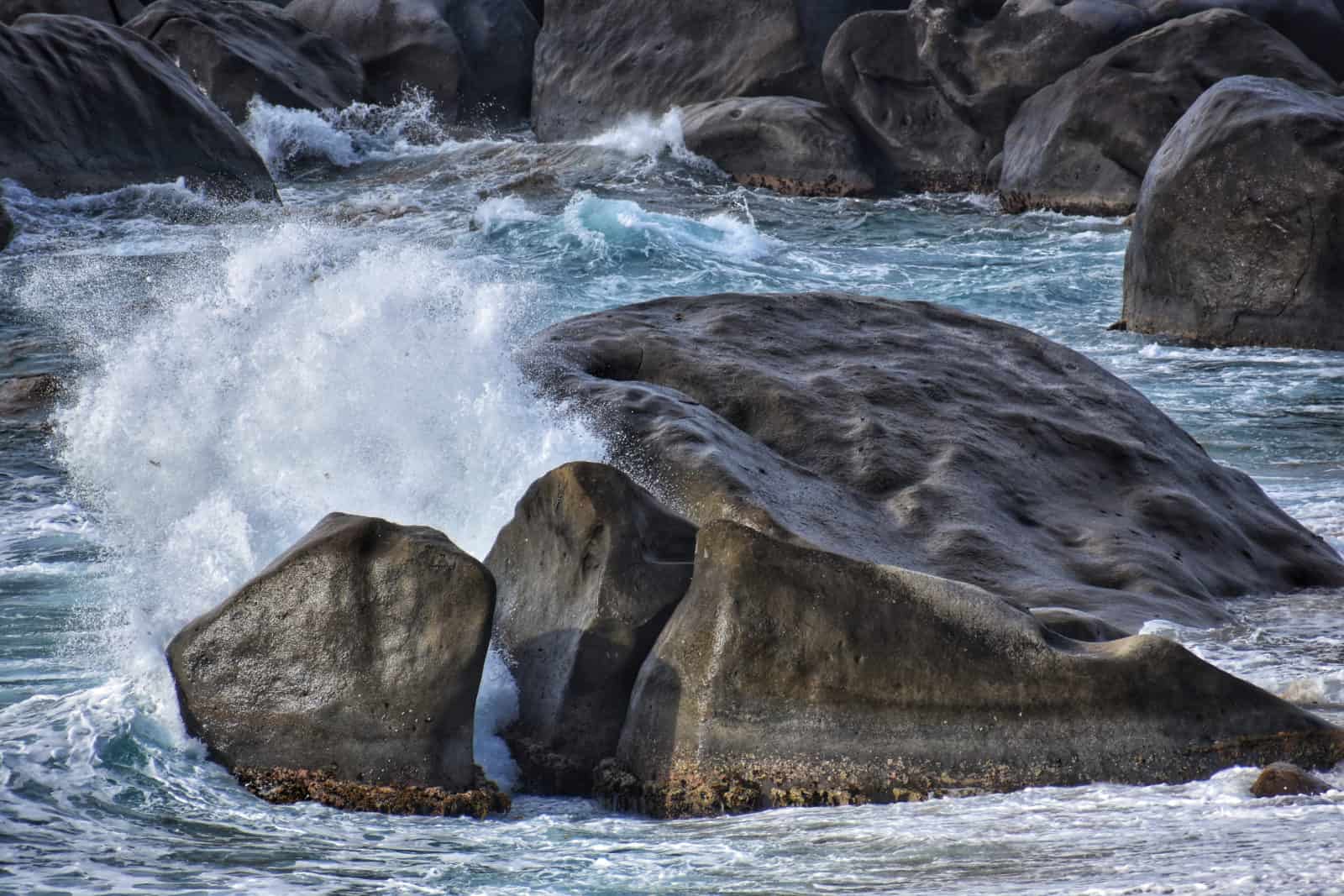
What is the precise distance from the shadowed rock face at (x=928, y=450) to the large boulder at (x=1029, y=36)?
1218cm

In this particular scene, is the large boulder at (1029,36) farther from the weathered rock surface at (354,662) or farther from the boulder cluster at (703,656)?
the weathered rock surface at (354,662)

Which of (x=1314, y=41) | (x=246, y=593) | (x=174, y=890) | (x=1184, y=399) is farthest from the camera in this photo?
(x=1314, y=41)

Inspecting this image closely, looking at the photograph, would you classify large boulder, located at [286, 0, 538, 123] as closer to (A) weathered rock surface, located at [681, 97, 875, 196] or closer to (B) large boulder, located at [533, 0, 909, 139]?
(B) large boulder, located at [533, 0, 909, 139]

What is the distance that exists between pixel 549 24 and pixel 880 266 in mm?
10527

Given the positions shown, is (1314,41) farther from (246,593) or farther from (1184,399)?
(246,593)

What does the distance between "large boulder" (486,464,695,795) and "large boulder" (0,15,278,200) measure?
42.4 feet

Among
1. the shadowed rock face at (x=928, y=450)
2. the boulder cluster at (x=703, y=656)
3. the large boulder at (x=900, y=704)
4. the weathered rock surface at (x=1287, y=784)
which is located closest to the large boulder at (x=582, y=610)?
the boulder cluster at (x=703, y=656)

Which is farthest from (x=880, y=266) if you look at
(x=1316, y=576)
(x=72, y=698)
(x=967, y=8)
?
(x=72, y=698)

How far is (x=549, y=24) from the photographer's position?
25.0 metres

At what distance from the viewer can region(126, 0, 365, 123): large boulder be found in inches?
890

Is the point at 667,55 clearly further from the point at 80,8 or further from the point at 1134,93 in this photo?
the point at 80,8

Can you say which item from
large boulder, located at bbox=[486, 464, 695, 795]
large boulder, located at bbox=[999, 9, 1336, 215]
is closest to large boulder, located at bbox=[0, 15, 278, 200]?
large boulder, located at bbox=[999, 9, 1336, 215]

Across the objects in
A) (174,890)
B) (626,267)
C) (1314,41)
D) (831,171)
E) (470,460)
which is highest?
(1314,41)

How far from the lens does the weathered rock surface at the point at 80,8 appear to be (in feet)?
79.2
